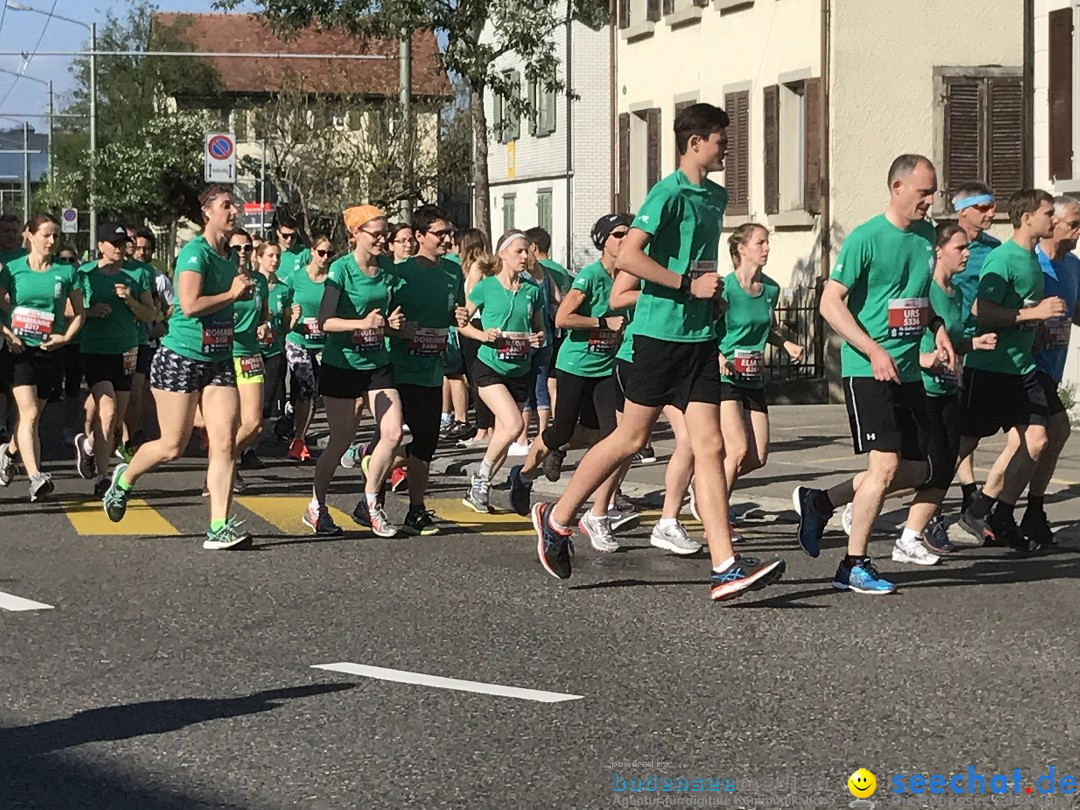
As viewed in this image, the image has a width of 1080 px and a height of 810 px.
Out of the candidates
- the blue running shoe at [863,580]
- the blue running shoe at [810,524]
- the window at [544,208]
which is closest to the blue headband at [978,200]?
the blue running shoe at [810,524]

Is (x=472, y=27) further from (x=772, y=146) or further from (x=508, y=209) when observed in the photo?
(x=508, y=209)

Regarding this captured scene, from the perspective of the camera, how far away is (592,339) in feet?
41.9

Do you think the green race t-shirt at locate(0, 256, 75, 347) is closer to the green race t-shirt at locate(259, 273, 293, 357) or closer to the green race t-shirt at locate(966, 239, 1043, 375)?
the green race t-shirt at locate(259, 273, 293, 357)

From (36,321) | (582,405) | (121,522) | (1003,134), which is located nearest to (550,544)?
(582,405)

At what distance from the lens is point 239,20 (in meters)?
96.2

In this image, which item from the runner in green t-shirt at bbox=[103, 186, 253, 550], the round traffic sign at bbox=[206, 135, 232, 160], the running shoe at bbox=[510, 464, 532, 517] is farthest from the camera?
the round traffic sign at bbox=[206, 135, 232, 160]

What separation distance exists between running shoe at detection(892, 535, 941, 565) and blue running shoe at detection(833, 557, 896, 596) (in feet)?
Answer: 3.43

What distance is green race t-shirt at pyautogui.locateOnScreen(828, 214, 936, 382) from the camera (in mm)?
9617

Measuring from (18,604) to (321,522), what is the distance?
297 centimetres

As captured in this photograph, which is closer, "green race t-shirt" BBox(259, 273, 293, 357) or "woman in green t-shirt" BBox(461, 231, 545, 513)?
"woman in green t-shirt" BBox(461, 231, 545, 513)

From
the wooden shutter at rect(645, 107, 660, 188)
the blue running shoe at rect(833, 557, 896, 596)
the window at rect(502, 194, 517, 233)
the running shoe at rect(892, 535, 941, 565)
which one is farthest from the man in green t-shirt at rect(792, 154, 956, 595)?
the window at rect(502, 194, 517, 233)

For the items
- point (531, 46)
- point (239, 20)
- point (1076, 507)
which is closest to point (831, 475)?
point (1076, 507)

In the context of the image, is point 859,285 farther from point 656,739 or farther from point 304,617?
point 656,739

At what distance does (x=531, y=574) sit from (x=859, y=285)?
2125 mm
